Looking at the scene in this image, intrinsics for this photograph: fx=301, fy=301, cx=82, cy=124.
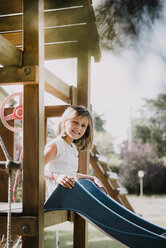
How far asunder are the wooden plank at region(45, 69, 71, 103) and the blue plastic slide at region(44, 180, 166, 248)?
0.67 metres

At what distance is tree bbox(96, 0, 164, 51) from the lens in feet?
5.81

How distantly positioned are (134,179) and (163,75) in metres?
9.60

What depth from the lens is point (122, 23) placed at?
1.89 metres

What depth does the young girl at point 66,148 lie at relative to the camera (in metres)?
2.06

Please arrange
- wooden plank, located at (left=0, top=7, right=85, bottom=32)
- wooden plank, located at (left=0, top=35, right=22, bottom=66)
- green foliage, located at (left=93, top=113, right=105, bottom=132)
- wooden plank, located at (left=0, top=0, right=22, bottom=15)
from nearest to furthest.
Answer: wooden plank, located at (left=0, top=35, right=22, bottom=66) < wooden plank, located at (left=0, top=0, right=22, bottom=15) < wooden plank, located at (left=0, top=7, right=85, bottom=32) < green foliage, located at (left=93, top=113, right=105, bottom=132)

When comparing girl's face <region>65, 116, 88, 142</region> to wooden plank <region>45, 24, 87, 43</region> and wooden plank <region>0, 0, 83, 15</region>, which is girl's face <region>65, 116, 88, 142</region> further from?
wooden plank <region>0, 0, 83, 15</region>

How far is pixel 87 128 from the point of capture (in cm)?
247

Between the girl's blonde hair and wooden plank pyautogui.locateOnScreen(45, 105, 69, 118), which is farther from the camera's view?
wooden plank pyautogui.locateOnScreen(45, 105, 69, 118)

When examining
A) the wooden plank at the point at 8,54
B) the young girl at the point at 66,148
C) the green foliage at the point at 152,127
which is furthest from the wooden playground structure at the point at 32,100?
the green foliage at the point at 152,127

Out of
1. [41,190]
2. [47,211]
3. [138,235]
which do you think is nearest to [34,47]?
[41,190]

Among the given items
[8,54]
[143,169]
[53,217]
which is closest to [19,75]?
[8,54]

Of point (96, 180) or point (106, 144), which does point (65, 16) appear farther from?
point (106, 144)

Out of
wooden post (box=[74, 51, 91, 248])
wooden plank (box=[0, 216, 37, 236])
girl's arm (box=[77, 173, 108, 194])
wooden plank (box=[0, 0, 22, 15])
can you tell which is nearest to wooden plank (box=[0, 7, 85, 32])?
wooden plank (box=[0, 0, 22, 15])

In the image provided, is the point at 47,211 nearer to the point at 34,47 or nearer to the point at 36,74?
the point at 36,74
